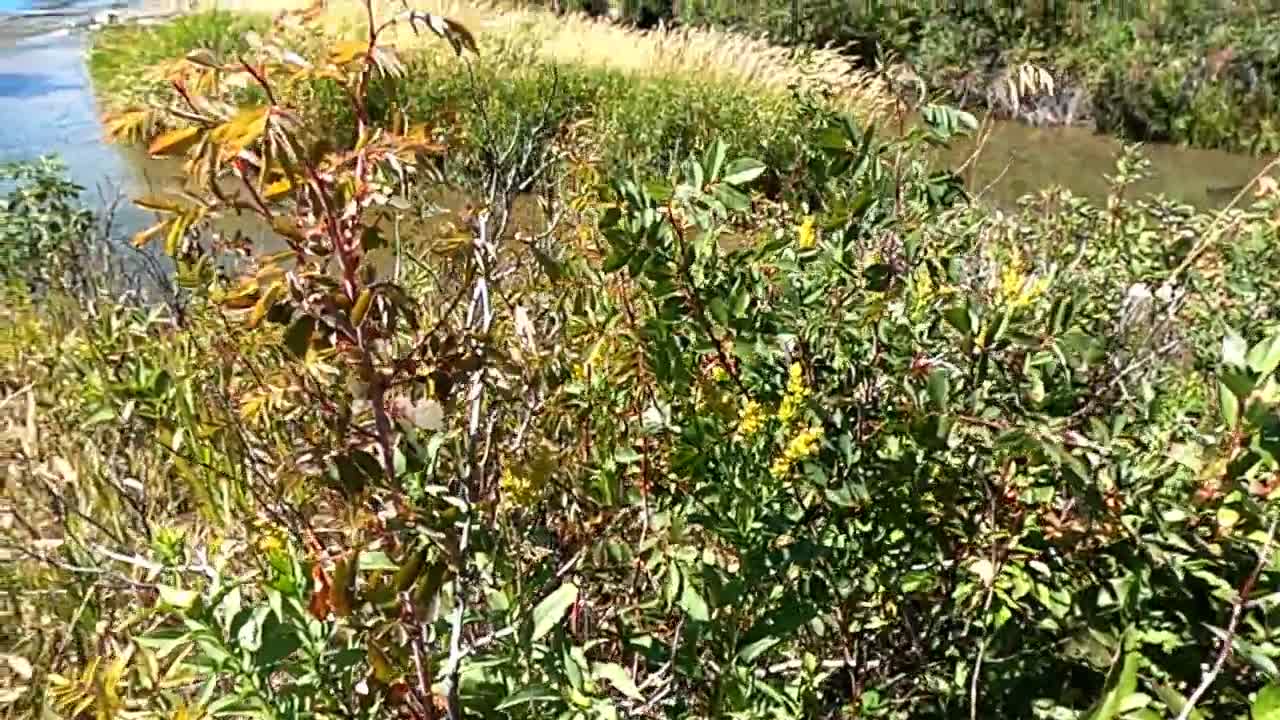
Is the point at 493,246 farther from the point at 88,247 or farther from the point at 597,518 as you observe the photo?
the point at 88,247

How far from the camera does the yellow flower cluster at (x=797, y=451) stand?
114 cm

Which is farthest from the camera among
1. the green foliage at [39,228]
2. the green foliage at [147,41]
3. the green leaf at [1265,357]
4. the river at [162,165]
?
the green foliage at [147,41]

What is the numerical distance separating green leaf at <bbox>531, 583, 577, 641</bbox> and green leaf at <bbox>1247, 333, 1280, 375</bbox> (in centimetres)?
57

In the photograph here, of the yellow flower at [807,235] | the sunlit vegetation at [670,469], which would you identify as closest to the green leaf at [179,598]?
the sunlit vegetation at [670,469]

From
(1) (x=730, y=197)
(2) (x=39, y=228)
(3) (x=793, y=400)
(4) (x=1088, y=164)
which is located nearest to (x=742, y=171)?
(1) (x=730, y=197)

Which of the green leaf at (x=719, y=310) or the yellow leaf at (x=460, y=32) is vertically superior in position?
the yellow leaf at (x=460, y=32)

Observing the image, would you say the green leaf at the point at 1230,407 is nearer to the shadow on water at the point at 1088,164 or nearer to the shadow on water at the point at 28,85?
the shadow on water at the point at 1088,164

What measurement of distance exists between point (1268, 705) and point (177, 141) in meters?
0.88

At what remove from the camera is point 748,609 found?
1.25 meters

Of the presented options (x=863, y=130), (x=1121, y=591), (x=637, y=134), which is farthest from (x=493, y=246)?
(x=637, y=134)

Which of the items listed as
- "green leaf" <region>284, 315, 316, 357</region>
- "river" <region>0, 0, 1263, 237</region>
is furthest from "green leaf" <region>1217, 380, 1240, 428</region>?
"river" <region>0, 0, 1263, 237</region>

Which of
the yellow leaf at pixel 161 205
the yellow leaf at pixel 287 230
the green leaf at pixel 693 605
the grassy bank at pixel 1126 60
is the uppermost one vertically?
the yellow leaf at pixel 161 205

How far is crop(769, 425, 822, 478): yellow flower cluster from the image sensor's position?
44.9 inches

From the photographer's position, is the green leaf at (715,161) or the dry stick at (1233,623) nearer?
the dry stick at (1233,623)
